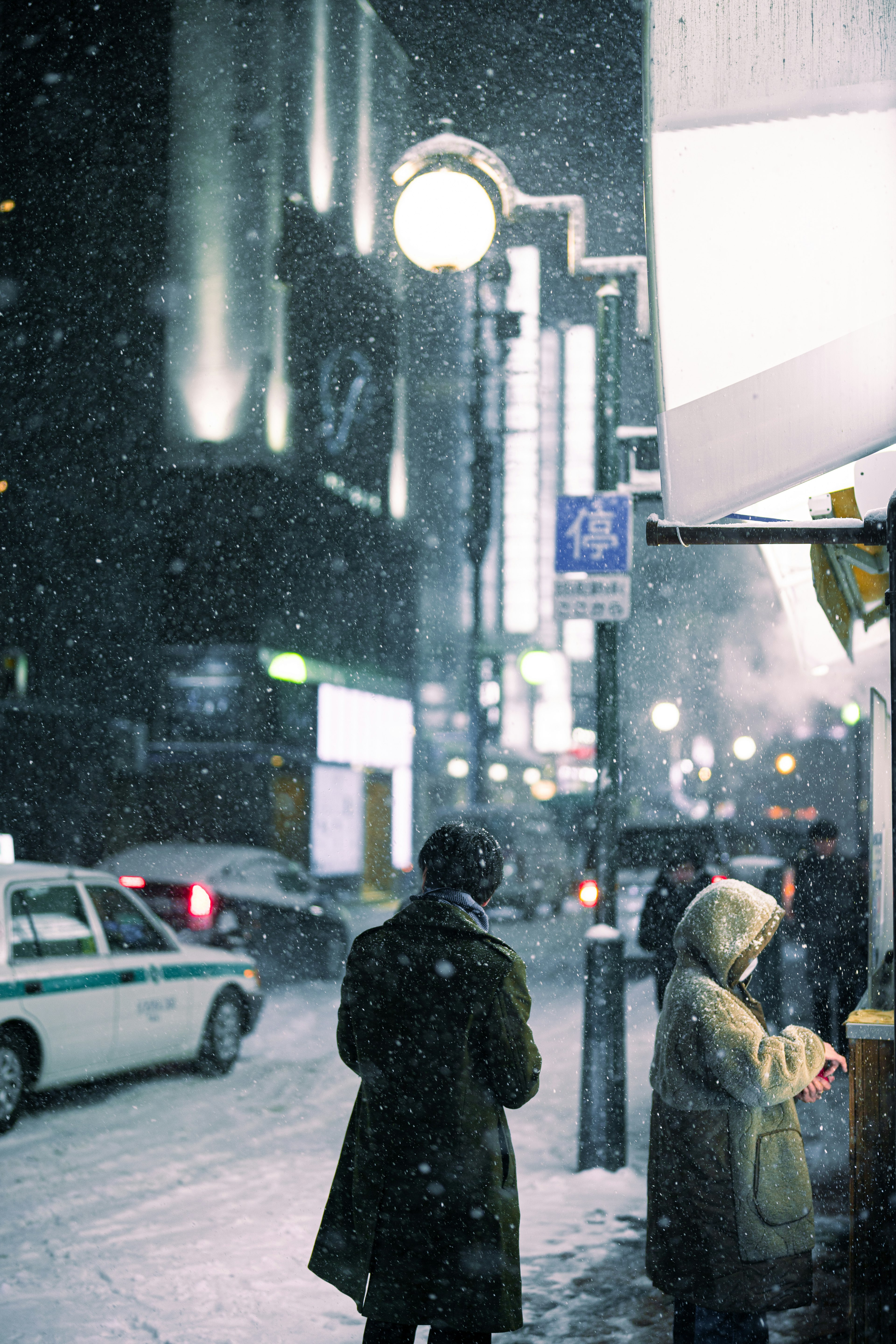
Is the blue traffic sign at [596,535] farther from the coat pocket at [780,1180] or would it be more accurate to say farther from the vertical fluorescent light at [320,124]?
the vertical fluorescent light at [320,124]

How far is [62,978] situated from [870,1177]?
6.10m

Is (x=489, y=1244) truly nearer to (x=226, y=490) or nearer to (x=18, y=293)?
(x=226, y=490)

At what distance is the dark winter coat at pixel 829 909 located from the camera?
806cm

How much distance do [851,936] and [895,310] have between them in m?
5.78

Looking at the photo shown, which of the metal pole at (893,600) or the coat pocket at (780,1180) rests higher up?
the metal pole at (893,600)

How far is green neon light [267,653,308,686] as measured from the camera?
30.4m

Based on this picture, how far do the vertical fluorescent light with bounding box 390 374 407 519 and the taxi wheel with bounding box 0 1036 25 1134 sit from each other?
31.8 meters

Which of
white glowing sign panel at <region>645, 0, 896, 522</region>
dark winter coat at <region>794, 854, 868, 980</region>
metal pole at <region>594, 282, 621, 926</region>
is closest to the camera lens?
white glowing sign panel at <region>645, 0, 896, 522</region>

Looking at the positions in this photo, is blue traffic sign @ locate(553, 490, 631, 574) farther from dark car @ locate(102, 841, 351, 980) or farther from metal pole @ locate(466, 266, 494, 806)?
metal pole @ locate(466, 266, 494, 806)

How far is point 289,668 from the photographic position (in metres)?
31.1

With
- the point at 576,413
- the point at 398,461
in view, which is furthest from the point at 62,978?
the point at 576,413

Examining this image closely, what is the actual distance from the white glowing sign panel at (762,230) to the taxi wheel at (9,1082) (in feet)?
21.7

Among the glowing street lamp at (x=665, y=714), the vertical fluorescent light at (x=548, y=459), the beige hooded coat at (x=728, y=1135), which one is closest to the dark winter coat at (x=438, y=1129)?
the beige hooded coat at (x=728, y=1135)

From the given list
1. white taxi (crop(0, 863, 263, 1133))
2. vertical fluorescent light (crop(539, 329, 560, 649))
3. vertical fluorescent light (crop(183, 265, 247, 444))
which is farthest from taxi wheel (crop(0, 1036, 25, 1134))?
vertical fluorescent light (crop(539, 329, 560, 649))
